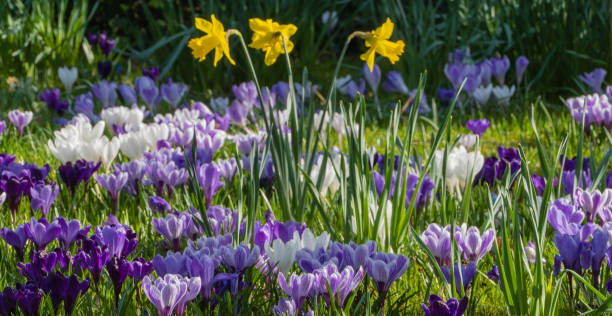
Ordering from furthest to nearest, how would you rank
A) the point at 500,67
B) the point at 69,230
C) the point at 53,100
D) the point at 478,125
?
the point at 500,67, the point at 53,100, the point at 478,125, the point at 69,230

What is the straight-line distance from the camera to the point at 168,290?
1.30 metres

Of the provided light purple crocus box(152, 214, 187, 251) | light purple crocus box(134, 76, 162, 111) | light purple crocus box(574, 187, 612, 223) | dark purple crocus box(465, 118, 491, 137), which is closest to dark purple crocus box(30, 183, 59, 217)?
light purple crocus box(152, 214, 187, 251)

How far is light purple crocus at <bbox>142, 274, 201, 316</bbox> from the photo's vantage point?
1.30m

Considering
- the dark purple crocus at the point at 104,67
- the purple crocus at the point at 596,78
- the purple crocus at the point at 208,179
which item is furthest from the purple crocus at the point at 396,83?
the purple crocus at the point at 208,179

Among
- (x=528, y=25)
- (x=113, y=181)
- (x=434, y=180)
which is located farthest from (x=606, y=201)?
(x=528, y=25)

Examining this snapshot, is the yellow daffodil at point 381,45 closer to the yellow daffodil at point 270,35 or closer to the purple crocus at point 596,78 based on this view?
the yellow daffodil at point 270,35

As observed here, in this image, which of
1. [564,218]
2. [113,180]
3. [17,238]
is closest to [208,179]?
[113,180]

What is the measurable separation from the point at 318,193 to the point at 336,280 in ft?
1.64

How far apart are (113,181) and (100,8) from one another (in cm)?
479

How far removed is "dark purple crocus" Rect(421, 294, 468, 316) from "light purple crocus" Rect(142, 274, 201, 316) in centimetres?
40

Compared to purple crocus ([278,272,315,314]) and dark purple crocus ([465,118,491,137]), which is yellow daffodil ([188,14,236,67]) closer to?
purple crocus ([278,272,315,314])

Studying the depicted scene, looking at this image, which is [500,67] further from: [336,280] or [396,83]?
[336,280]

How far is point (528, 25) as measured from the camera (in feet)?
15.6

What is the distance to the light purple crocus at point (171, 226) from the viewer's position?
5.64 feet
